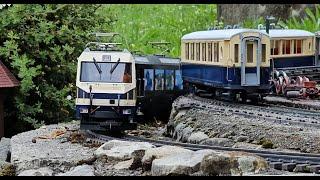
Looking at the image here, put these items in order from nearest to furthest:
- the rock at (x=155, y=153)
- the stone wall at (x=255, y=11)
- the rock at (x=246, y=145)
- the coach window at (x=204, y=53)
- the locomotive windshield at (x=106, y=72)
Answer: the rock at (x=155, y=153) < the rock at (x=246, y=145) < the locomotive windshield at (x=106, y=72) < the coach window at (x=204, y=53) < the stone wall at (x=255, y=11)

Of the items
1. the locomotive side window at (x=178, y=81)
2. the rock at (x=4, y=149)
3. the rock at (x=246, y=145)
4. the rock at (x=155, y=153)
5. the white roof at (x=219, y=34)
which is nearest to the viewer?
the rock at (x=155, y=153)

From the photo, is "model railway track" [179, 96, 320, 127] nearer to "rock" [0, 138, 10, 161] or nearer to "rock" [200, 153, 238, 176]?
"rock" [0, 138, 10, 161]

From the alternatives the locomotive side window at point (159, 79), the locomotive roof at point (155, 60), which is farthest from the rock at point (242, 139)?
the locomotive side window at point (159, 79)

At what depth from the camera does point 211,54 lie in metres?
17.4

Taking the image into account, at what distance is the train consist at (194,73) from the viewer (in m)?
14.3

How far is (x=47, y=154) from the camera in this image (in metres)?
12.1

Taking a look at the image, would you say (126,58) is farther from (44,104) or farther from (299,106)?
(44,104)

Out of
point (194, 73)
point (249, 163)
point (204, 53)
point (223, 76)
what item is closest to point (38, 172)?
point (249, 163)

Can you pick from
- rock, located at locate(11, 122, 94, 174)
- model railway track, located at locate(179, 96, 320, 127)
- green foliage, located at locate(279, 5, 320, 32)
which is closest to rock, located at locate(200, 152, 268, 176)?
rock, located at locate(11, 122, 94, 174)

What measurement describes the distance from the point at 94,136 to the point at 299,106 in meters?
4.93

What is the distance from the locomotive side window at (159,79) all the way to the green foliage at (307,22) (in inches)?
262

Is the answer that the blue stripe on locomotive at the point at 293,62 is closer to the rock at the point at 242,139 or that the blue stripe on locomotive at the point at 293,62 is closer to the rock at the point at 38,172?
the rock at the point at 242,139

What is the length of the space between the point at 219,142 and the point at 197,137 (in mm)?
795

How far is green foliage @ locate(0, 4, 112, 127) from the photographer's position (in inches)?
757
